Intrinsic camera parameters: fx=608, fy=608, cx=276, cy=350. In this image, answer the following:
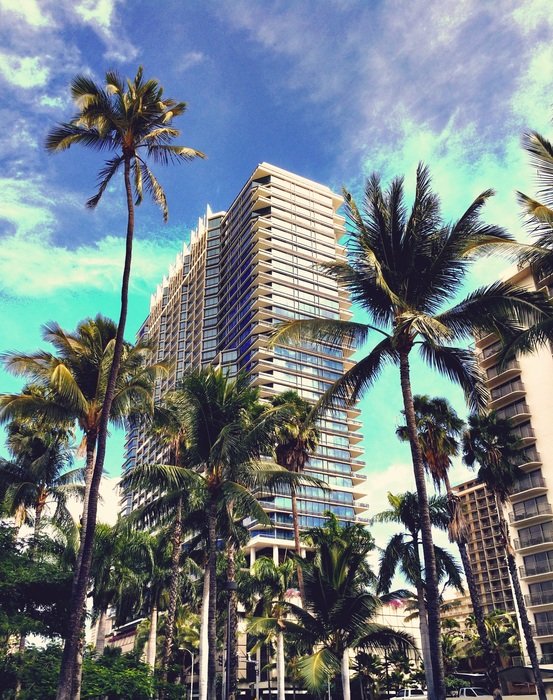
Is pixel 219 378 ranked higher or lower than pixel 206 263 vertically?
lower

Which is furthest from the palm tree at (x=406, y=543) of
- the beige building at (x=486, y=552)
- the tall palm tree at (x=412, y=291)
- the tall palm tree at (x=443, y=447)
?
the beige building at (x=486, y=552)

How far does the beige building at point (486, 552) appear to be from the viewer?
401 feet

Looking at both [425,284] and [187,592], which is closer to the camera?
[425,284]

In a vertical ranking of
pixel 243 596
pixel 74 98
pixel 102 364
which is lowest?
pixel 243 596

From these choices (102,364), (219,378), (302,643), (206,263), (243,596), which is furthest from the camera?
(206,263)

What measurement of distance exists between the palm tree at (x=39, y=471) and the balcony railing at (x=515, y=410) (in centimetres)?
4509

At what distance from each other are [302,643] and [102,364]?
12.2 meters

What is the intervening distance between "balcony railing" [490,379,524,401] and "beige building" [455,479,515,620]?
63.6 m

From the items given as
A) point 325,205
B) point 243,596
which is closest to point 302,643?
point 243,596

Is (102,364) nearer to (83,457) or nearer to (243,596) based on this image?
(83,457)

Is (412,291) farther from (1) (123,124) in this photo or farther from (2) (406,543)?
(2) (406,543)

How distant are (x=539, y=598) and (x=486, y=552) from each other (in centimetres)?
7878

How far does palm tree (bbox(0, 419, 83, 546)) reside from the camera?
2931 centimetres

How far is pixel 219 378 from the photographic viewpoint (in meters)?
25.1
